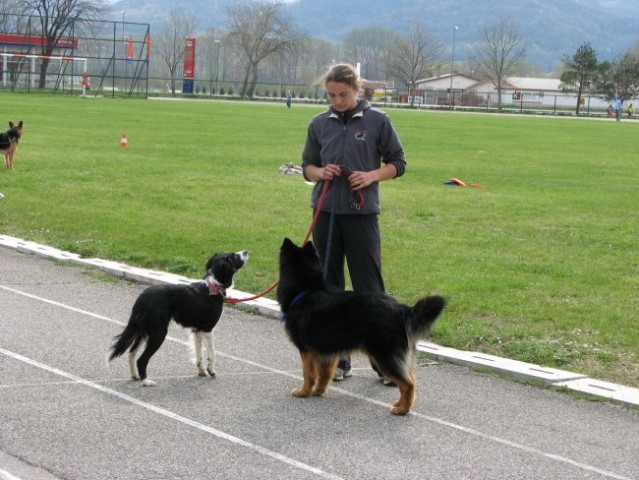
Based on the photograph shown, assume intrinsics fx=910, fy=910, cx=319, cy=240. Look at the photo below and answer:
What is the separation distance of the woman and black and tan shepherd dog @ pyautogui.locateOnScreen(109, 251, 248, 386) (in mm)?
817

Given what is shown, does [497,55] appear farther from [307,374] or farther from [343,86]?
[307,374]

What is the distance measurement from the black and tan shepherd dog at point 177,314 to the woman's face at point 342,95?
1.51 m

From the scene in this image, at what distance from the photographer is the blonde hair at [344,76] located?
6.66 m

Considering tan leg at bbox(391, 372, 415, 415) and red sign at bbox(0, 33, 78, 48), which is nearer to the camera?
tan leg at bbox(391, 372, 415, 415)

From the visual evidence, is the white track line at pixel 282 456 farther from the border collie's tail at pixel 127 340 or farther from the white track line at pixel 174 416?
the border collie's tail at pixel 127 340

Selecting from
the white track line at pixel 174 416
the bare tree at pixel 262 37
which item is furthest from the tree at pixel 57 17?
the white track line at pixel 174 416

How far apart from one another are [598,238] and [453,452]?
925 cm

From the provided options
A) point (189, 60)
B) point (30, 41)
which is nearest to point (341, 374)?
point (189, 60)

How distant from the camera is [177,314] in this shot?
272 inches

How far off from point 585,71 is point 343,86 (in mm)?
105644

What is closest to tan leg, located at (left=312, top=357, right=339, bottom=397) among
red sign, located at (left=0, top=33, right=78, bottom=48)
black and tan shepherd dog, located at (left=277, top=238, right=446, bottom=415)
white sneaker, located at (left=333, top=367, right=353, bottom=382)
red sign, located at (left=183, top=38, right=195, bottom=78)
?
black and tan shepherd dog, located at (left=277, top=238, right=446, bottom=415)

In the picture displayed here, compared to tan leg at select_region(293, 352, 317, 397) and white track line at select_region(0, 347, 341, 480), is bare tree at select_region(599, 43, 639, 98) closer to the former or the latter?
tan leg at select_region(293, 352, 317, 397)

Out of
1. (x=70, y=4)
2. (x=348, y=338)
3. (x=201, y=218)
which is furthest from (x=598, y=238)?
(x=70, y=4)

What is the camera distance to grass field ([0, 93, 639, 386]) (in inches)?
351
